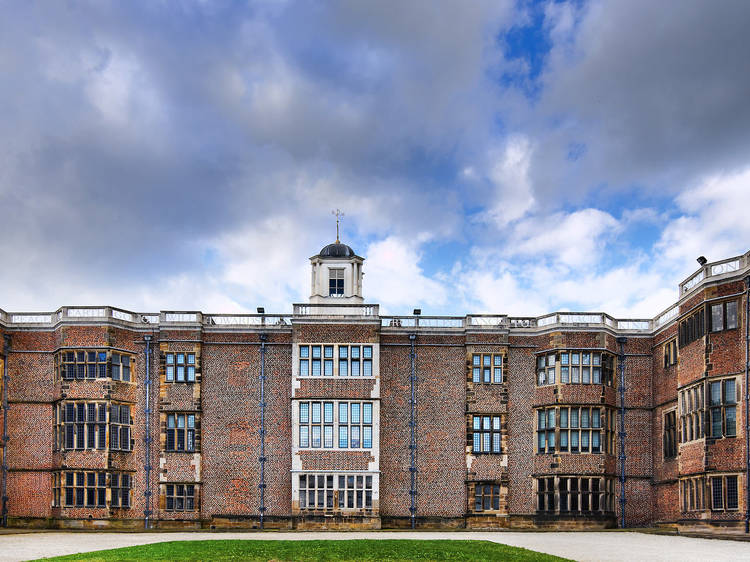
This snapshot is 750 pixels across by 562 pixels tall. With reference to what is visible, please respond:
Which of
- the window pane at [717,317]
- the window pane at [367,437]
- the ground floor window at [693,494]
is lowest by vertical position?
the ground floor window at [693,494]

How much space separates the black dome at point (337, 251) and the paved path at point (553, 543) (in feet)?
56.0

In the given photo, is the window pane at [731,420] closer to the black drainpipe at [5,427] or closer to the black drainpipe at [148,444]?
the black drainpipe at [148,444]

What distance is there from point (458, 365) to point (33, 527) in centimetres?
2424

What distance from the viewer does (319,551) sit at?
32000mm

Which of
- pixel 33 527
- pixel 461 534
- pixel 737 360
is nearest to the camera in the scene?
pixel 737 360

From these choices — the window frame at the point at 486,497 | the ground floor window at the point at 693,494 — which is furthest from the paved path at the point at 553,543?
the window frame at the point at 486,497

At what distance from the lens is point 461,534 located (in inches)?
1801

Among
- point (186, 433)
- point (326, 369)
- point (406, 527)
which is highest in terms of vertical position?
point (326, 369)

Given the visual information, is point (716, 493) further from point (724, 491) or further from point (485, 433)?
Result: point (485, 433)

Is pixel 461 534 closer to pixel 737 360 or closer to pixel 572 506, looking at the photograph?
pixel 572 506

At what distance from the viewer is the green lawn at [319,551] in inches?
1168


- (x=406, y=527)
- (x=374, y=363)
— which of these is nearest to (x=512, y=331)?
(x=374, y=363)

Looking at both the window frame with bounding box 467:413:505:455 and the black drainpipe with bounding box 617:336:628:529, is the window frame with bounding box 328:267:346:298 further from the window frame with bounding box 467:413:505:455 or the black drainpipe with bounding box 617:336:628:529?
the black drainpipe with bounding box 617:336:628:529

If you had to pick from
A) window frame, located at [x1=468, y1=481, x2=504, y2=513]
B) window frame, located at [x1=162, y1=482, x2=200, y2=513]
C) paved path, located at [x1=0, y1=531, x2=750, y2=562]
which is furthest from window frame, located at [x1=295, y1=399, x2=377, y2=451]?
window frame, located at [x1=162, y1=482, x2=200, y2=513]
